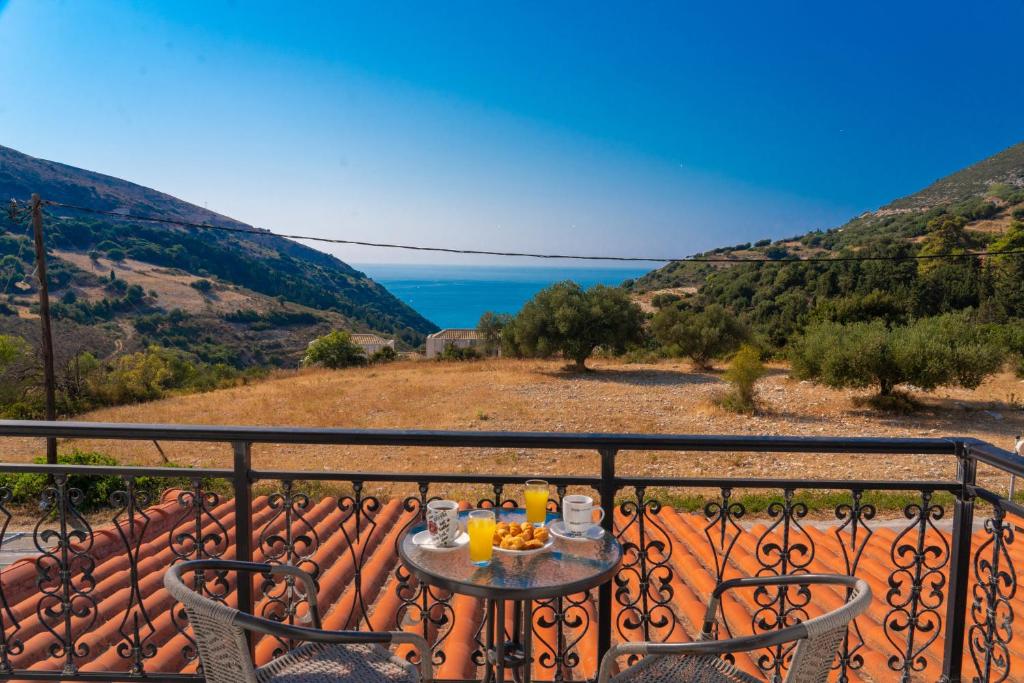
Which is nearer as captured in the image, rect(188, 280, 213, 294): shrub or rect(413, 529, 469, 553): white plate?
rect(413, 529, 469, 553): white plate

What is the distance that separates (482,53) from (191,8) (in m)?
7.63

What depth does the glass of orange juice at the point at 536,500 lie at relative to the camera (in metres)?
1.88

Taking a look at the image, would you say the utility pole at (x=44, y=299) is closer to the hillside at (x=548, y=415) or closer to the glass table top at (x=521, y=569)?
the hillside at (x=548, y=415)

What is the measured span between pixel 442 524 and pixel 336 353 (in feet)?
103

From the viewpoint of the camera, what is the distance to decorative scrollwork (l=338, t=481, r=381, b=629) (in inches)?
84.2

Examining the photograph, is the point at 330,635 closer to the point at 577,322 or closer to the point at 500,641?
the point at 500,641

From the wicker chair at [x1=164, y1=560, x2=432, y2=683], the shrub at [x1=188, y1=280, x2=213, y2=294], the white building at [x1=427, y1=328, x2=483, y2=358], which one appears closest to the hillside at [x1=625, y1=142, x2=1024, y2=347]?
the white building at [x1=427, y1=328, x2=483, y2=358]

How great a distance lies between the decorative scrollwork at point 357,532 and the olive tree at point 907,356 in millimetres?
13721

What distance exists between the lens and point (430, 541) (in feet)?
5.88

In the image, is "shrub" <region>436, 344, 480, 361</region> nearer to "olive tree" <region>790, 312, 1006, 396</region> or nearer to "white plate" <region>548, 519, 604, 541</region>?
"olive tree" <region>790, 312, 1006, 396</region>

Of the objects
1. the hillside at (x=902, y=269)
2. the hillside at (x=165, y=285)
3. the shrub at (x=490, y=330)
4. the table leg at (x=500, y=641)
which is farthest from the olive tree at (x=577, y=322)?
the table leg at (x=500, y=641)

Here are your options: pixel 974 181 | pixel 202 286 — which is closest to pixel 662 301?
pixel 202 286

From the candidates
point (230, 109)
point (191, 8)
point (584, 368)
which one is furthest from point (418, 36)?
point (584, 368)

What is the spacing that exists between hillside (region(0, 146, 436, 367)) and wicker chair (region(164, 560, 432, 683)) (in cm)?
2725
